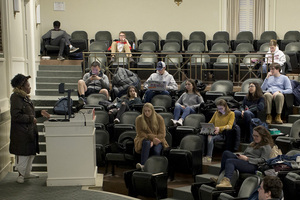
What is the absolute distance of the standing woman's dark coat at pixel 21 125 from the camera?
6863mm

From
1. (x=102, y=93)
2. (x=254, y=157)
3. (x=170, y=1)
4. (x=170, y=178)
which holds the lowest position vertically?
(x=170, y=178)

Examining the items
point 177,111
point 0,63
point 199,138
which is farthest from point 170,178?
point 0,63

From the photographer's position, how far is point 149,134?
7914 mm

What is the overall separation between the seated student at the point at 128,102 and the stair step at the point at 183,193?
2066 mm

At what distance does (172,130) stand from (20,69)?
2917mm

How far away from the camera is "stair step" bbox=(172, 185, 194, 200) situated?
740 cm

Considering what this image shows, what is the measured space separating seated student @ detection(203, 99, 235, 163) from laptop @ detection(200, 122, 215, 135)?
0.07 metres

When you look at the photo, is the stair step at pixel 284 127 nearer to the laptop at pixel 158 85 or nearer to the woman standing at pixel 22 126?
the laptop at pixel 158 85

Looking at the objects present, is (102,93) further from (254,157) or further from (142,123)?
(254,157)

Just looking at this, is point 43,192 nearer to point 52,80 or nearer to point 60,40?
point 52,80

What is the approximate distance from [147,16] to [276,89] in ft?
20.9

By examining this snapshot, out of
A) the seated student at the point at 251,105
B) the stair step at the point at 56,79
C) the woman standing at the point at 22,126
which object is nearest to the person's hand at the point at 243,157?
the seated student at the point at 251,105

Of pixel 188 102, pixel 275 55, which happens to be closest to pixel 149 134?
pixel 188 102

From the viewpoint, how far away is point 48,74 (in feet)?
38.3
